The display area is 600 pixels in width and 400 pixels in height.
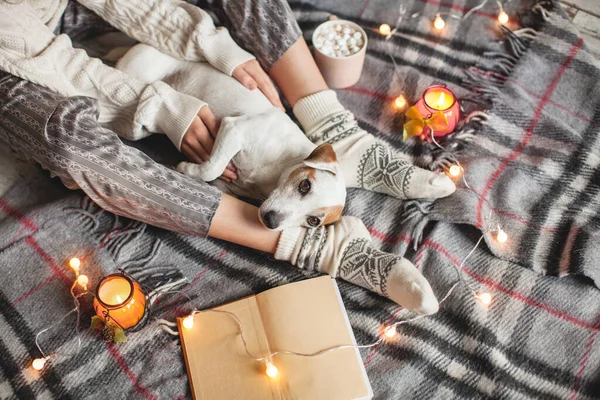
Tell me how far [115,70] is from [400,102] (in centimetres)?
77

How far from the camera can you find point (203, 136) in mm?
1314

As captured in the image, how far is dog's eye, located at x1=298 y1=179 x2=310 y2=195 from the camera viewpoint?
3.80 feet

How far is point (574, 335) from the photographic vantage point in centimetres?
119

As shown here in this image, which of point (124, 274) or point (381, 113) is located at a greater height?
point (381, 113)

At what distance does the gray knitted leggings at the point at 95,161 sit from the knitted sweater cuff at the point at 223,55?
313mm

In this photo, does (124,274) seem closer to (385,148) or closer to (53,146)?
(53,146)

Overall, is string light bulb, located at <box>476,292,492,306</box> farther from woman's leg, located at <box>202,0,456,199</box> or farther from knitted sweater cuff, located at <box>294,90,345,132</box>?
knitted sweater cuff, located at <box>294,90,345,132</box>

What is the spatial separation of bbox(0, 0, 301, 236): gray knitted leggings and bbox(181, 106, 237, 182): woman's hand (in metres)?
0.10

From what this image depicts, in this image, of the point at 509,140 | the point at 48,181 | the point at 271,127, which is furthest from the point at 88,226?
the point at 509,140

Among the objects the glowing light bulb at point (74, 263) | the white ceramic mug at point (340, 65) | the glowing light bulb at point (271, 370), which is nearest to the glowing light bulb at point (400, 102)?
the white ceramic mug at point (340, 65)

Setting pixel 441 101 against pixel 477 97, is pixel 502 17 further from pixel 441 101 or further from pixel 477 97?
pixel 441 101

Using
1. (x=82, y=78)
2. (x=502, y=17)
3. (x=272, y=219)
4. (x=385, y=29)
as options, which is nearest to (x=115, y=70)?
(x=82, y=78)

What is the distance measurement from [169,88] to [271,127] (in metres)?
0.28

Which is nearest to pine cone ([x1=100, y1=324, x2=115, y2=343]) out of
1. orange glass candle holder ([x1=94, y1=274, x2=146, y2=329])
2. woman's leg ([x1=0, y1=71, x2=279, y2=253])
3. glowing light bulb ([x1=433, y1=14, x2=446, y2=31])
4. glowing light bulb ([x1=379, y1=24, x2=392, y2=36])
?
orange glass candle holder ([x1=94, y1=274, x2=146, y2=329])
